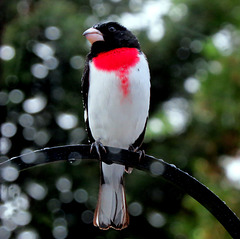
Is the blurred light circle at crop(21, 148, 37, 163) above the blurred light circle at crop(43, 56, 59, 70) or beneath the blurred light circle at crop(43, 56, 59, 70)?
above

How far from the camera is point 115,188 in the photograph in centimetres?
244

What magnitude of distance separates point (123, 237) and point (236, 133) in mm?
1556

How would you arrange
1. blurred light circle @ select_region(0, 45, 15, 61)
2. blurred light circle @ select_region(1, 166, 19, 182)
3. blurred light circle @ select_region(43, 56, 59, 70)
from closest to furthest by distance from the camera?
1. blurred light circle @ select_region(1, 166, 19, 182)
2. blurred light circle @ select_region(0, 45, 15, 61)
3. blurred light circle @ select_region(43, 56, 59, 70)

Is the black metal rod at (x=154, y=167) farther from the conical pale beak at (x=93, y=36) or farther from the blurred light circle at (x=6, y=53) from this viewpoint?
the blurred light circle at (x=6, y=53)

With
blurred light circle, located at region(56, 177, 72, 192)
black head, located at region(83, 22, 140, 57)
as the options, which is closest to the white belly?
black head, located at region(83, 22, 140, 57)

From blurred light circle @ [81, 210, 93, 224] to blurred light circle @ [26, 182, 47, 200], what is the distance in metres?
0.36

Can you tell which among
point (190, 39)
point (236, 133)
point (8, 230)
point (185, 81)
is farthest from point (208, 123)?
point (8, 230)

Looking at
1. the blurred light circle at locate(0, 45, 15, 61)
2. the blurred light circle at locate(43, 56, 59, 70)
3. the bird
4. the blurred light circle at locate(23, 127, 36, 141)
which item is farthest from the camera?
the blurred light circle at locate(43, 56, 59, 70)

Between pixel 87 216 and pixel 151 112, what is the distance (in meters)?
1.48

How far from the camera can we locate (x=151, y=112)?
489 centimetres

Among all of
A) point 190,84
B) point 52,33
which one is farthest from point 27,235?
point 190,84

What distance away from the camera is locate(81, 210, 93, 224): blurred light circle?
3.79 m

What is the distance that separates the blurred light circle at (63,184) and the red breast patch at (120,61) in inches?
60.9

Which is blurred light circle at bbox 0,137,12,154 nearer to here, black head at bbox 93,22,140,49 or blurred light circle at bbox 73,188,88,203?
blurred light circle at bbox 73,188,88,203
